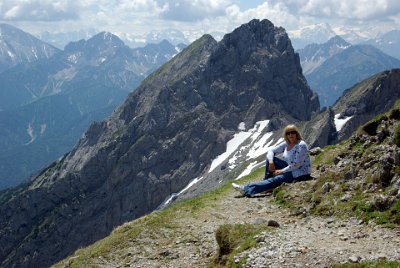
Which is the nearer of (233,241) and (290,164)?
(233,241)

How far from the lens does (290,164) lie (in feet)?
77.9

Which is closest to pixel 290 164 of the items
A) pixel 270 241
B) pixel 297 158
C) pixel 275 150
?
pixel 297 158

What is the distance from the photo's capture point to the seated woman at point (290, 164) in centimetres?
2350

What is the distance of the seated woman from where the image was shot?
23500 mm

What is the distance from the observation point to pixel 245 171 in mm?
133625

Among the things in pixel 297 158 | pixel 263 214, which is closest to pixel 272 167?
pixel 297 158

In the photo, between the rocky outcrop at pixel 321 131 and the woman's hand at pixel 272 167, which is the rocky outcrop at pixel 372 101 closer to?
the rocky outcrop at pixel 321 131

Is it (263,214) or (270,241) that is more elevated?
(270,241)

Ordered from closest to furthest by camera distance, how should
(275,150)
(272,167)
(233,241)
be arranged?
1. (233,241)
2. (272,167)
3. (275,150)

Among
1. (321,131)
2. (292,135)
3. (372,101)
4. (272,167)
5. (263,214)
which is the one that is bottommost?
(321,131)

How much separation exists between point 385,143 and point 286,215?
6155mm

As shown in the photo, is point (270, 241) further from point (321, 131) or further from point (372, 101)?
point (372, 101)

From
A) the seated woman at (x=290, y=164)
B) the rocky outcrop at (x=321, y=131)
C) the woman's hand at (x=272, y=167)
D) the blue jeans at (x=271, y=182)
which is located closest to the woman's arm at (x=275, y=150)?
the seated woman at (x=290, y=164)

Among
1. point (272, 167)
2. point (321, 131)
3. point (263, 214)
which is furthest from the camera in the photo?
point (321, 131)
